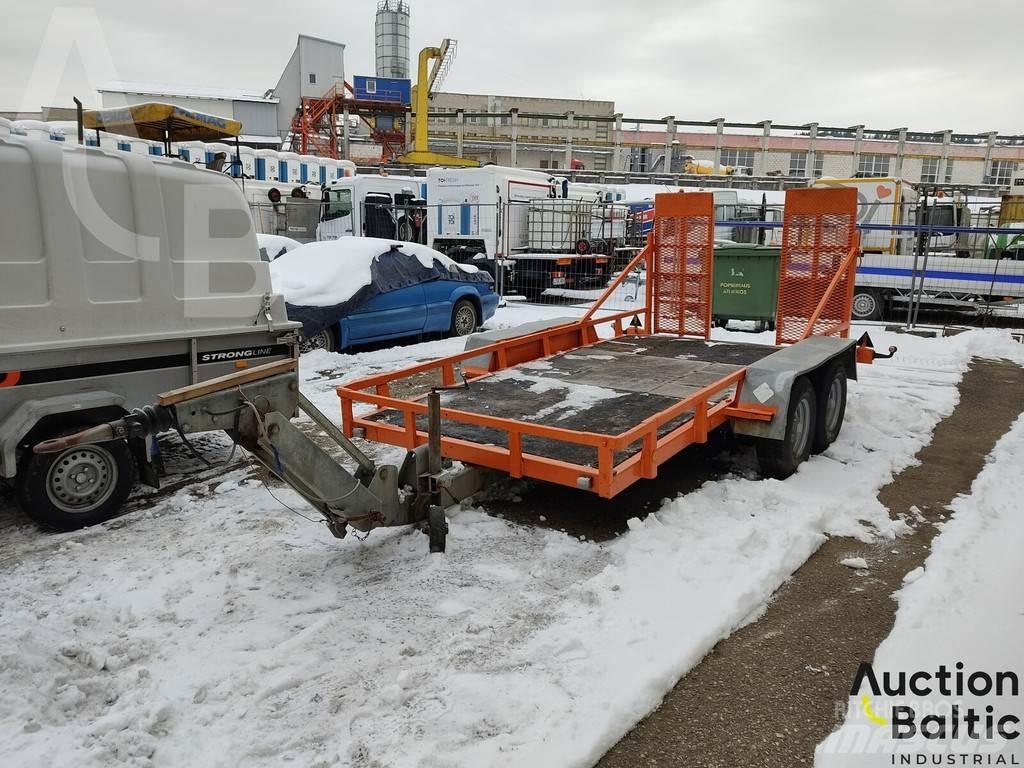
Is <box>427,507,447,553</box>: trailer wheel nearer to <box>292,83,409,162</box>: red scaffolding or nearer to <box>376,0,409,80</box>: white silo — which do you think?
<box>292,83,409,162</box>: red scaffolding

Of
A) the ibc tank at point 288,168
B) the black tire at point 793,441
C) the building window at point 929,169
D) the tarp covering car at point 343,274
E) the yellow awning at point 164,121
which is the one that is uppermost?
the building window at point 929,169

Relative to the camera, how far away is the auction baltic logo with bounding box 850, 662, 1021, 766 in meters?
2.90

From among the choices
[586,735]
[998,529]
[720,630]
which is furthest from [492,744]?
[998,529]

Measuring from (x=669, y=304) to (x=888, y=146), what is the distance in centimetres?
5455

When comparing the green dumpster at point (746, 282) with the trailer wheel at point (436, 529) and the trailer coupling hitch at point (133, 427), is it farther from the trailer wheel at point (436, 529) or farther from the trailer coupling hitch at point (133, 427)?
the trailer coupling hitch at point (133, 427)

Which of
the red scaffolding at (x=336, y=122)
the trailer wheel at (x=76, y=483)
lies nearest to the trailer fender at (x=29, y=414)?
the trailer wheel at (x=76, y=483)

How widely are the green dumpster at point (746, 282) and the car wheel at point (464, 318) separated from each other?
3864mm

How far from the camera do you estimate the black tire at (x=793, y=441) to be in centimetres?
561

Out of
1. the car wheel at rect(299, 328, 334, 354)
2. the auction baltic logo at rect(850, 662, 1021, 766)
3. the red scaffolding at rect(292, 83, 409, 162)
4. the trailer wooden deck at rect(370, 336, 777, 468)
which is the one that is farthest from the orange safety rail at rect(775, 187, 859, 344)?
the red scaffolding at rect(292, 83, 409, 162)

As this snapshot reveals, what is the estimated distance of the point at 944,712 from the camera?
123 inches

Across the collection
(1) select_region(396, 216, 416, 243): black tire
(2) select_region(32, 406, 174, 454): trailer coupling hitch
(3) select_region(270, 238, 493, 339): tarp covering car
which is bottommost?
(2) select_region(32, 406, 174, 454): trailer coupling hitch

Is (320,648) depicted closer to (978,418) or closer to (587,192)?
(978,418)

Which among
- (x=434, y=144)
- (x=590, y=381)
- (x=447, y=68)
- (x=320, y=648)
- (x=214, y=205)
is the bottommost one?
(x=320, y=648)

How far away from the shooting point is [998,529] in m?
4.88
